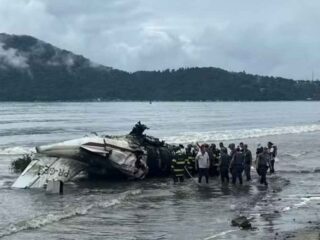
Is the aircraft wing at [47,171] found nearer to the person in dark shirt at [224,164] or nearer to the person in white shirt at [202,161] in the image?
the person in white shirt at [202,161]

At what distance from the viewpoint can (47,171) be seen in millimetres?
27031


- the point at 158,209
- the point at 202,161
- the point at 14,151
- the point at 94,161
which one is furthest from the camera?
the point at 14,151

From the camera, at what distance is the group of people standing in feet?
82.3

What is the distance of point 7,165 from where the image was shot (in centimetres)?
3728

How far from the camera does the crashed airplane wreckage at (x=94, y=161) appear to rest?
26.9 m

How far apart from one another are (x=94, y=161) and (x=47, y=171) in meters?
2.07

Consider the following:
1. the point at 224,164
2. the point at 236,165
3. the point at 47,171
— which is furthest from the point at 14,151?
the point at 236,165

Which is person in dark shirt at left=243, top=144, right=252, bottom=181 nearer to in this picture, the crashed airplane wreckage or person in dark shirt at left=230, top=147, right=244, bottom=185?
person in dark shirt at left=230, top=147, right=244, bottom=185

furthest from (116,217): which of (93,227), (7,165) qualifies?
(7,165)

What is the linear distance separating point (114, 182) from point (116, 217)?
32.0ft

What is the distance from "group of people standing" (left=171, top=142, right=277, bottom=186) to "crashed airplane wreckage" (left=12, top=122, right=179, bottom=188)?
5.48 feet

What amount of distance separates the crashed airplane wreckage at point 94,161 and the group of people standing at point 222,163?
1.67 meters

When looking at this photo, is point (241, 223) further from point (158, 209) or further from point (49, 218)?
point (49, 218)

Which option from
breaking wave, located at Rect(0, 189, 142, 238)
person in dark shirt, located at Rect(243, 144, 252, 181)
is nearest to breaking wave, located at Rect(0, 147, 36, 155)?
person in dark shirt, located at Rect(243, 144, 252, 181)
